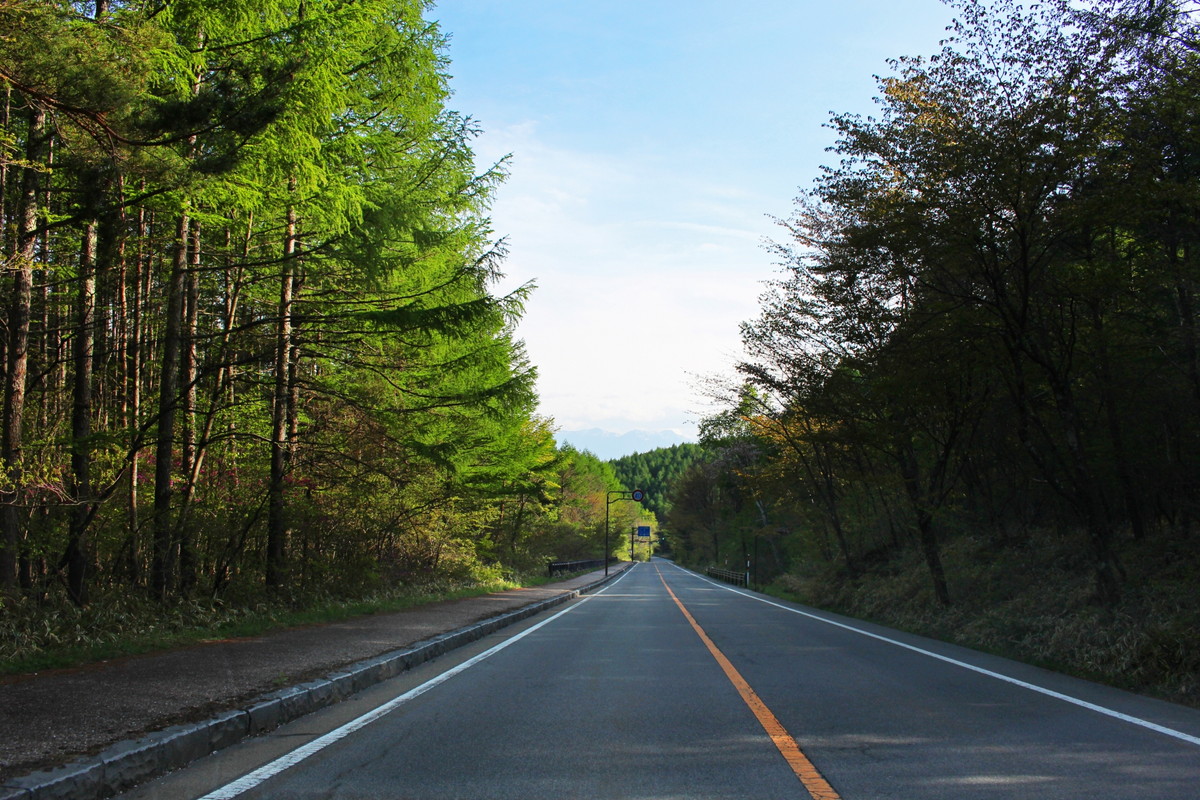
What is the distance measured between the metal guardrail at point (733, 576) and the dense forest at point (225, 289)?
86.8 feet

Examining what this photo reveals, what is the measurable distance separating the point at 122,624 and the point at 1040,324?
46.3 feet

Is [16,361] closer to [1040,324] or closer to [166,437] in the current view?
[166,437]

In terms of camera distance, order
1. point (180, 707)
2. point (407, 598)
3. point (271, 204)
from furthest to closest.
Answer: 1. point (407, 598)
2. point (271, 204)
3. point (180, 707)

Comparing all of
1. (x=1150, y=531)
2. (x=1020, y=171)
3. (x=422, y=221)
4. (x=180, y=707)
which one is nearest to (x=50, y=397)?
(x=422, y=221)

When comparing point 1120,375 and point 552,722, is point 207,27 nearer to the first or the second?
point 552,722

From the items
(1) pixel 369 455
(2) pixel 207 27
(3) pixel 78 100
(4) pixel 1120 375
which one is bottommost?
(1) pixel 369 455

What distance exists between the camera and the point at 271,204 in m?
9.74

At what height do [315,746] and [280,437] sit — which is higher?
[280,437]

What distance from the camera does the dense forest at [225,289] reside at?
25.4 ft

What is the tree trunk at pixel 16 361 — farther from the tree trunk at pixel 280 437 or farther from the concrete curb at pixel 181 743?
the concrete curb at pixel 181 743

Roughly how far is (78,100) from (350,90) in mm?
5219

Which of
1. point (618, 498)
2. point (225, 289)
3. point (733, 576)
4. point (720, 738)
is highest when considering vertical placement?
point (225, 289)

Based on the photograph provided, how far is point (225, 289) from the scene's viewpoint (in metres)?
14.0

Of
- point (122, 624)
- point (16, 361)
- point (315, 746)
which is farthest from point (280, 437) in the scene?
point (315, 746)
